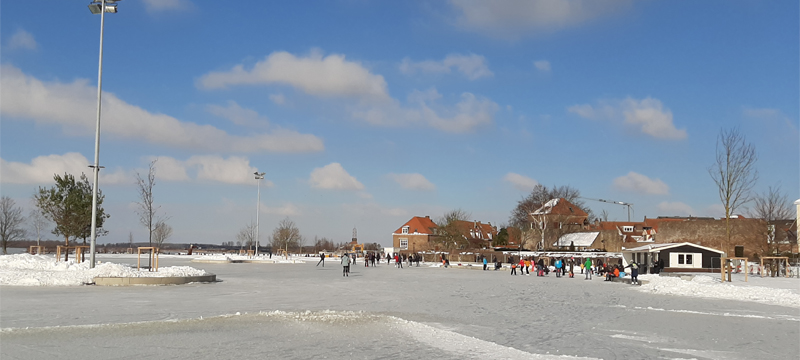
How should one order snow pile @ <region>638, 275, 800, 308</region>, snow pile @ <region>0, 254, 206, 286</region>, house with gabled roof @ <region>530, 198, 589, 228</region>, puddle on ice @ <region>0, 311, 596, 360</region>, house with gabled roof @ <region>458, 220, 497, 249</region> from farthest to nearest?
house with gabled roof @ <region>458, 220, 497, 249</region>
house with gabled roof @ <region>530, 198, 589, 228</region>
snow pile @ <region>0, 254, 206, 286</region>
snow pile @ <region>638, 275, 800, 308</region>
puddle on ice @ <region>0, 311, 596, 360</region>

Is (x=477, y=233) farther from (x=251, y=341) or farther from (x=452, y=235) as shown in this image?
(x=251, y=341)

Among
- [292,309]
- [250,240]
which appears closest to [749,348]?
[292,309]

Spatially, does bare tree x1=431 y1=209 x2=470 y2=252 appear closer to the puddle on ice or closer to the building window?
the building window

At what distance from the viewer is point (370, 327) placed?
12.2m

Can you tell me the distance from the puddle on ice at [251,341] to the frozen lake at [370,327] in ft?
0.06

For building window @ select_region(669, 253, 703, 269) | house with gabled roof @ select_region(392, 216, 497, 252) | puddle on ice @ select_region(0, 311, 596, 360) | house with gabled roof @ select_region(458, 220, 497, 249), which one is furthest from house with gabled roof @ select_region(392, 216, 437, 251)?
puddle on ice @ select_region(0, 311, 596, 360)

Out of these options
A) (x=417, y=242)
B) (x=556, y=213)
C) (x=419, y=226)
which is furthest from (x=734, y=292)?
(x=419, y=226)

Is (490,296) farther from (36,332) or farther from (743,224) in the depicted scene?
(743,224)

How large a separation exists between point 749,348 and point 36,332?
12611mm

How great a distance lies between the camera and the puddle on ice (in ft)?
29.9

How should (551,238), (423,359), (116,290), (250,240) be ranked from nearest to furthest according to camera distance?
1. (423,359)
2. (116,290)
3. (551,238)
4. (250,240)

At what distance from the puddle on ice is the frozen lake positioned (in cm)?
2

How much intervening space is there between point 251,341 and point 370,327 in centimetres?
273

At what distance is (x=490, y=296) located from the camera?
72.2 ft
